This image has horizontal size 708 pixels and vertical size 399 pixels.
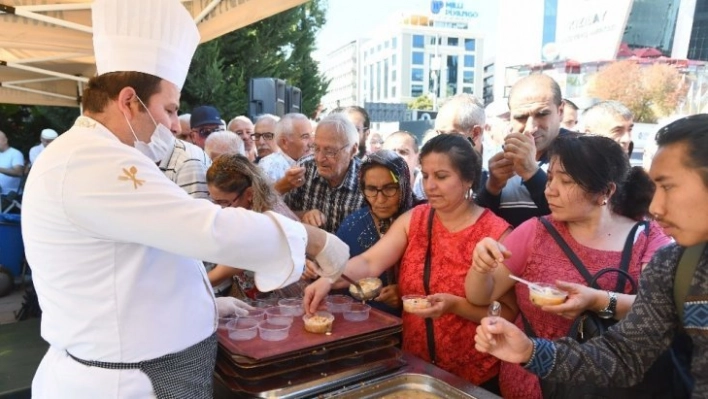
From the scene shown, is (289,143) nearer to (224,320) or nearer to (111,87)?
(224,320)

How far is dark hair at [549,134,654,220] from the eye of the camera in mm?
1759

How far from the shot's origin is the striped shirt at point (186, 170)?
9.66ft

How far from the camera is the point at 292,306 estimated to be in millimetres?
1905

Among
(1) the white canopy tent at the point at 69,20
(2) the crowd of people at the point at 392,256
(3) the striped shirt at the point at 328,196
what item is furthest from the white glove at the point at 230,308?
(1) the white canopy tent at the point at 69,20

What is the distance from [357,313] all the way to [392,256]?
463mm

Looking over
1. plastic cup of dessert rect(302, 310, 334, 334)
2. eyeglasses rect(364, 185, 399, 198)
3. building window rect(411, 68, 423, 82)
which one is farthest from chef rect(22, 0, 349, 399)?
building window rect(411, 68, 423, 82)

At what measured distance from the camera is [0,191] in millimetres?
7371

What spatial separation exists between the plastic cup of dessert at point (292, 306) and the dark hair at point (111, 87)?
904mm

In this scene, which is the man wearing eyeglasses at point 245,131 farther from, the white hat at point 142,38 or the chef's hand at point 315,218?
the white hat at point 142,38

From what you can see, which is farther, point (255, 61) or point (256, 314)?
point (255, 61)

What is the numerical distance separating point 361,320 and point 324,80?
12463mm

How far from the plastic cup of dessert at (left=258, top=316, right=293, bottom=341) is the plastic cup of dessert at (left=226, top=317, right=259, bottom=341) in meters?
0.02

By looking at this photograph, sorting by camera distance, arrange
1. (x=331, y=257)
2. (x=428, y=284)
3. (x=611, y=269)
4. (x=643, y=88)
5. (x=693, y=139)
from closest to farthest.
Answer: (x=693, y=139), (x=331, y=257), (x=611, y=269), (x=428, y=284), (x=643, y=88)

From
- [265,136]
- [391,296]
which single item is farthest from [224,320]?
[265,136]
